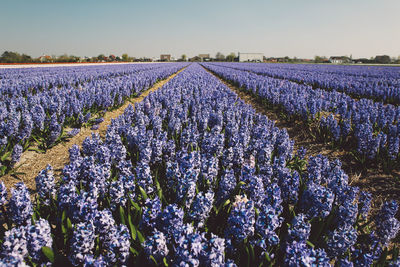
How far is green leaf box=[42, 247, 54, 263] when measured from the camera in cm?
221

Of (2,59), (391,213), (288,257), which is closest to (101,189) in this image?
(288,257)

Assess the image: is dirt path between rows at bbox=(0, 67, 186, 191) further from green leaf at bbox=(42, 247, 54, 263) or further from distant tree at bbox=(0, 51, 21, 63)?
distant tree at bbox=(0, 51, 21, 63)

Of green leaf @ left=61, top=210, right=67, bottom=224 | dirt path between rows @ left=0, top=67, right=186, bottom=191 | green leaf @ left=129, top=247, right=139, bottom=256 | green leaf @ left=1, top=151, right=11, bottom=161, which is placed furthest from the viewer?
green leaf @ left=1, top=151, right=11, bottom=161

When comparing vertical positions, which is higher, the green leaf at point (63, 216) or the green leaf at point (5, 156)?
the green leaf at point (63, 216)

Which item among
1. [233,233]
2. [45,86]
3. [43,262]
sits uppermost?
[45,86]

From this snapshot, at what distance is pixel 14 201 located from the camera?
2631 millimetres

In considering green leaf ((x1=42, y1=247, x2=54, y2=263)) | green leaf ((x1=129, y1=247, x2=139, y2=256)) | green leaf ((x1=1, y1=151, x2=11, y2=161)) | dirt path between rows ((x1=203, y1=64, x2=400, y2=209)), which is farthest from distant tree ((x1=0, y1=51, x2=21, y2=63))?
green leaf ((x1=129, y1=247, x2=139, y2=256))

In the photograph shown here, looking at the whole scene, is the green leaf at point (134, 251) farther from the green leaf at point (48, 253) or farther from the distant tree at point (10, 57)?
→ the distant tree at point (10, 57)

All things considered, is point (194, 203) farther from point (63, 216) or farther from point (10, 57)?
point (10, 57)

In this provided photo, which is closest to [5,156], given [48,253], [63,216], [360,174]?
[63,216]

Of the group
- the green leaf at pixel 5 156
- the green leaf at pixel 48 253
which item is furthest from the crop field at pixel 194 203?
the green leaf at pixel 5 156

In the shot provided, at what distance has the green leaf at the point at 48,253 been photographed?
2.21 meters

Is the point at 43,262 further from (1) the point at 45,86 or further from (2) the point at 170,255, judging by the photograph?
(1) the point at 45,86

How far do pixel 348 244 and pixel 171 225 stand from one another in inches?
74.9
